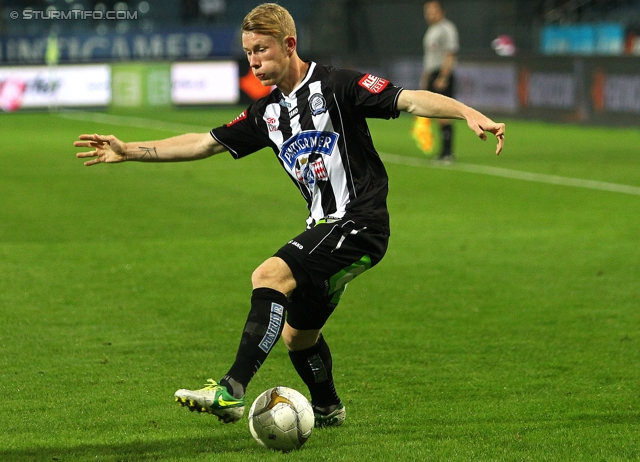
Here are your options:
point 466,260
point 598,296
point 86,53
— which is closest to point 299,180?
point 598,296

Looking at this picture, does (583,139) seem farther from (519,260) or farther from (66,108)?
(66,108)

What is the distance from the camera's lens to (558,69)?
79.6 feet

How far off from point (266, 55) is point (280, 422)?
57.5 inches

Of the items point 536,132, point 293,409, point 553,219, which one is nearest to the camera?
point 293,409

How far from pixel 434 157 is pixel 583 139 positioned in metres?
4.22

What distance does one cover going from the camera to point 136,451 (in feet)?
14.9

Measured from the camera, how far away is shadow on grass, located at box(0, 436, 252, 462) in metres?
4.47

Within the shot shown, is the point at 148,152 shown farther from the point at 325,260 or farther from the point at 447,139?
the point at 447,139

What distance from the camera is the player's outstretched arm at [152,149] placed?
5.15 m

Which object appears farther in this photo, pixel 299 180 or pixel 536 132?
pixel 536 132

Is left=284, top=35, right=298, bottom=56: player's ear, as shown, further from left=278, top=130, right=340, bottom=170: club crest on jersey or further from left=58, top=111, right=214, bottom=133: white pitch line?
left=58, top=111, right=214, bottom=133: white pitch line

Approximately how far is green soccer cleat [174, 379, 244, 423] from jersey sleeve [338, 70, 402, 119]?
1317 millimetres

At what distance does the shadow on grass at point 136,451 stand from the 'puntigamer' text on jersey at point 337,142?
0.99 m

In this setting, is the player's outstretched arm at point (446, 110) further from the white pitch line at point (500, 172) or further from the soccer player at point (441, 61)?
the soccer player at point (441, 61)
